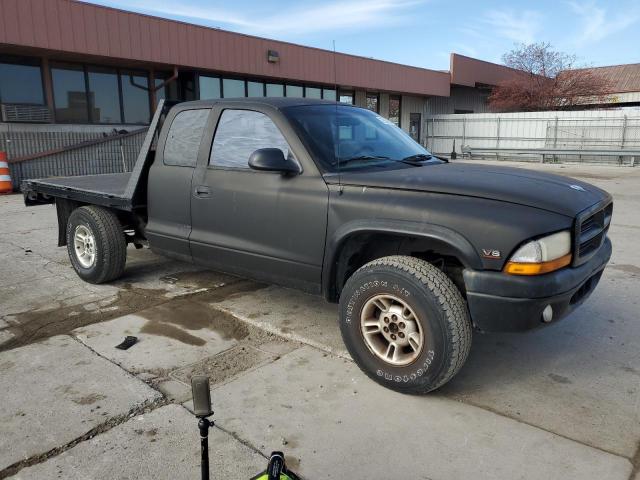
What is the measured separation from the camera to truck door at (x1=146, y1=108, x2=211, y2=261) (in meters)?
4.30

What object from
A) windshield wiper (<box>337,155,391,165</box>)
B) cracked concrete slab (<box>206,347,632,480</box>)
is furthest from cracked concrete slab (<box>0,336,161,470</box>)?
windshield wiper (<box>337,155,391,165</box>)

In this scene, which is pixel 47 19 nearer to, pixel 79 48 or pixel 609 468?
pixel 79 48

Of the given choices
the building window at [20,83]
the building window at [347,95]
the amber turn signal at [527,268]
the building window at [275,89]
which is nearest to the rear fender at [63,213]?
the amber turn signal at [527,268]

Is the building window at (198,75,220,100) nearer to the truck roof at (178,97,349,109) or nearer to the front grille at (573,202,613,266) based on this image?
the truck roof at (178,97,349,109)

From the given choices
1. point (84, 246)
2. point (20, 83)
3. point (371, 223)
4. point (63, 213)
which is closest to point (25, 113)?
point (20, 83)

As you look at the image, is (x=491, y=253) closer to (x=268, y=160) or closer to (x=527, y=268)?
(x=527, y=268)

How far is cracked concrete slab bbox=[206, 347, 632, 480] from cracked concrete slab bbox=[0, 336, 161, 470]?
1.99ft

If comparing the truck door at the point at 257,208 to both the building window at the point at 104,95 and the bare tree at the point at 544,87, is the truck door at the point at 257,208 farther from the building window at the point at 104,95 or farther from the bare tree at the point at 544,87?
the bare tree at the point at 544,87

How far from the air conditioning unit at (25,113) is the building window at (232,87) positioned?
6.35 meters

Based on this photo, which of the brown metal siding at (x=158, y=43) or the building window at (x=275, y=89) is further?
the building window at (x=275, y=89)

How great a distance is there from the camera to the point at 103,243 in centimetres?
496

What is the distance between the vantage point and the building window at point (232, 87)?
19.2 metres

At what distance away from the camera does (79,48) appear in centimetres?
1409

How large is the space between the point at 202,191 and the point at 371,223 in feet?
5.42
